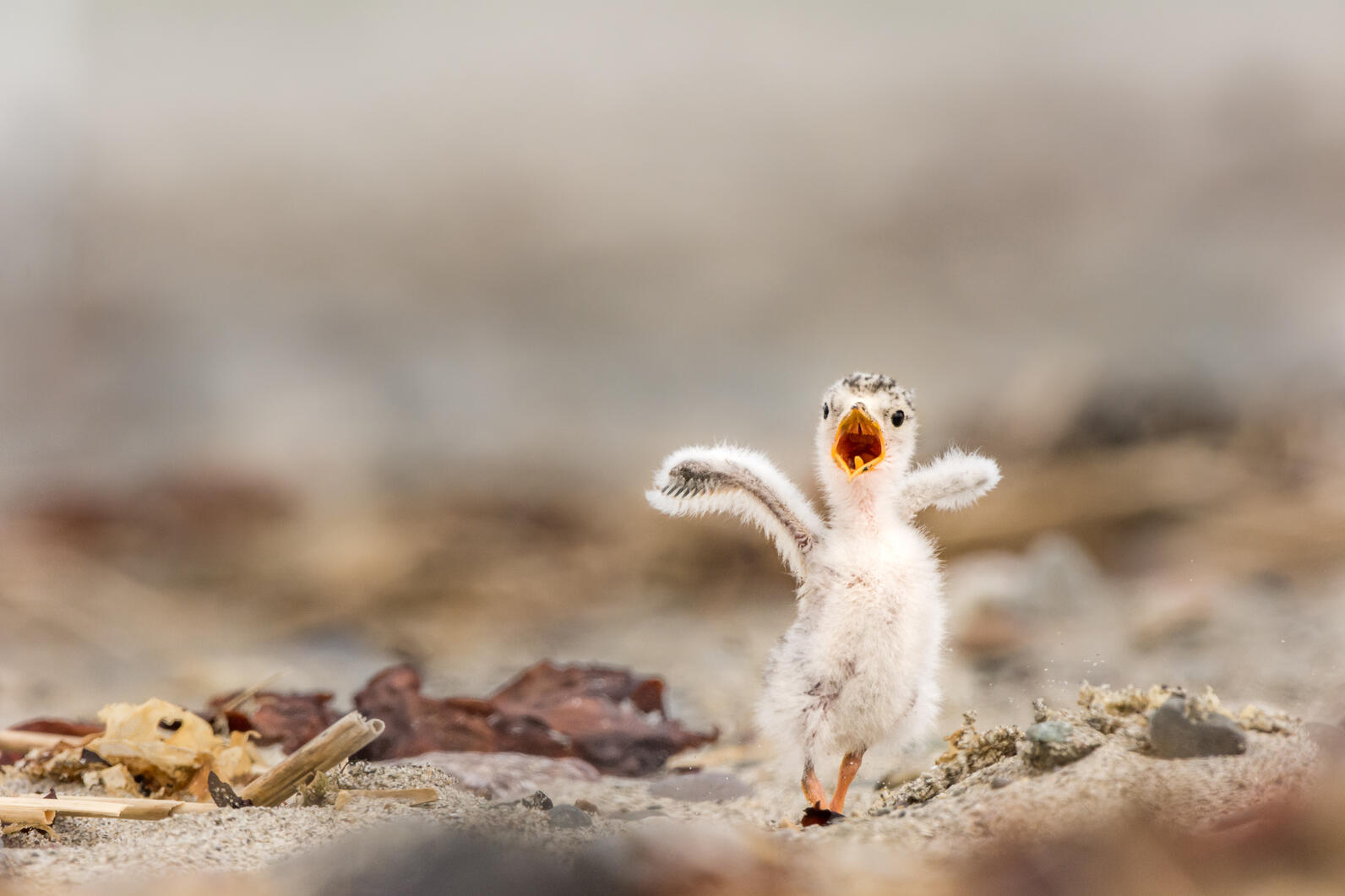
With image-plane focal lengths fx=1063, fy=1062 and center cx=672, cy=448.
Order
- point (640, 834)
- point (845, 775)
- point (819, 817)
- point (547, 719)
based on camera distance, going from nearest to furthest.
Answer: point (640, 834) → point (819, 817) → point (845, 775) → point (547, 719)

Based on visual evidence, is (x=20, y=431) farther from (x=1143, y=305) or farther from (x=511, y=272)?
(x=1143, y=305)

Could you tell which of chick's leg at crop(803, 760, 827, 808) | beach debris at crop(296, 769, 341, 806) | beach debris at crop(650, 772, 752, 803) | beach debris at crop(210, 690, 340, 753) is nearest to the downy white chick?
chick's leg at crop(803, 760, 827, 808)

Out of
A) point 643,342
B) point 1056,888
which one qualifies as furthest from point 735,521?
point 1056,888

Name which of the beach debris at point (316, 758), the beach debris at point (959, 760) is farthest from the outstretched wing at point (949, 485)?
the beach debris at point (316, 758)

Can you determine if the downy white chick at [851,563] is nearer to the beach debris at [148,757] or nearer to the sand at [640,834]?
the sand at [640,834]

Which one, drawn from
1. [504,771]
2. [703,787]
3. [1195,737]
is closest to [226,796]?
[504,771]

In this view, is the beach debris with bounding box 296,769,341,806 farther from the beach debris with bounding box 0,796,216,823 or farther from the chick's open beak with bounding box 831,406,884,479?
the chick's open beak with bounding box 831,406,884,479

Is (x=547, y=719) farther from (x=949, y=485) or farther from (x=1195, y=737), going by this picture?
(x=1195, y=737)
